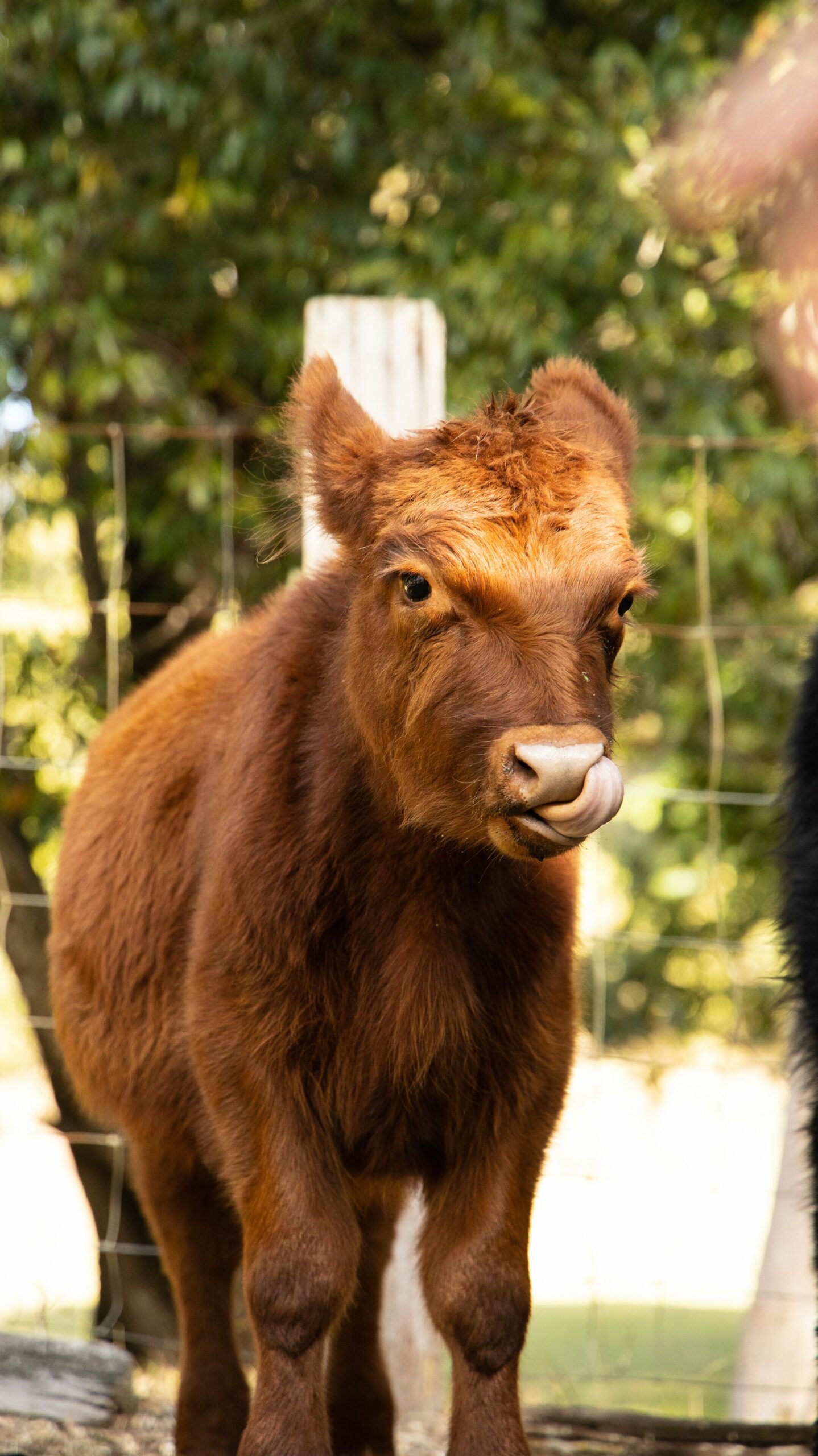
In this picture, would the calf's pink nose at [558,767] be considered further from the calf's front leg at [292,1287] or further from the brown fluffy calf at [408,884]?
the calf's front leg at [292,1287]

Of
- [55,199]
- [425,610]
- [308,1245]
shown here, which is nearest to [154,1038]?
[308,1245]

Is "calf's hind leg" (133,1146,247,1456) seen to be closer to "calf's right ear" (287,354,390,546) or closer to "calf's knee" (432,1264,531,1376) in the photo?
"calf's knee" (432,1264,531,1376)

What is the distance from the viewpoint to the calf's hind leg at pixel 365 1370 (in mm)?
3867

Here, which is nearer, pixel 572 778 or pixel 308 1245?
pixel 572 778

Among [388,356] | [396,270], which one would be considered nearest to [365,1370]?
[388,356]

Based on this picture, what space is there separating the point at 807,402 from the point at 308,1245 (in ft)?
15.9

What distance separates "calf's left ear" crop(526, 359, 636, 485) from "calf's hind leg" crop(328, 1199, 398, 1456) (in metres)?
1.87

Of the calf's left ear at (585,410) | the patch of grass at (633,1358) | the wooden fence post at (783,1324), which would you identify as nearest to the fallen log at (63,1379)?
the patch of grass at (633,1358)

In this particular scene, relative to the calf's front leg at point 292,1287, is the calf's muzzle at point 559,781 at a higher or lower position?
higher

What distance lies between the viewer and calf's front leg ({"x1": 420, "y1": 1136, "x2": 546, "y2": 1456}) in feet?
9.80

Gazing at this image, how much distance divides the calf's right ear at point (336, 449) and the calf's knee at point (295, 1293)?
1.35 metres

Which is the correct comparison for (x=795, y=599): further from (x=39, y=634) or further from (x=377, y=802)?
(x=377, y=802)

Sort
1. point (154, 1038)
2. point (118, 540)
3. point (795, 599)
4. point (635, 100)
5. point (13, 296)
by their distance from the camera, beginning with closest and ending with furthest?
point (154, 1038) → point (118, 540) → point (635, 100) → point (13, 296) → point (795, 599)

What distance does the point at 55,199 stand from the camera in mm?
6348
